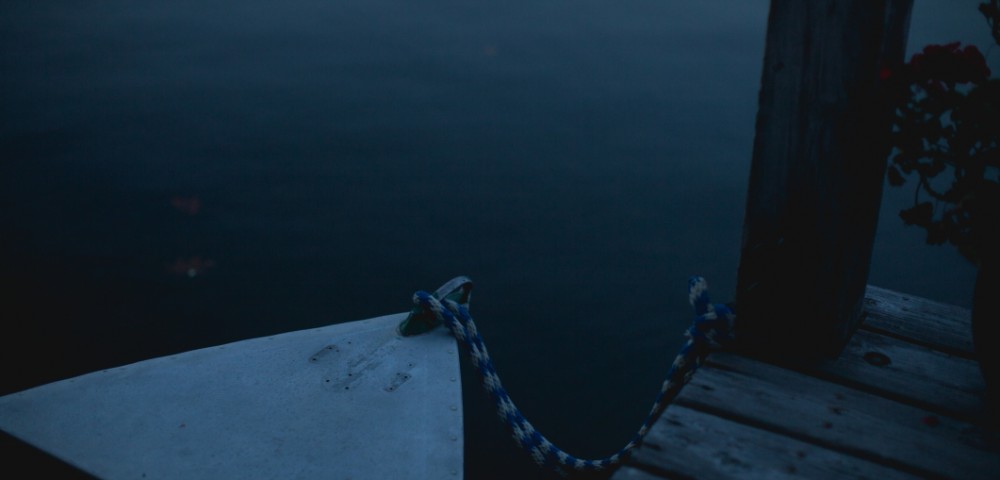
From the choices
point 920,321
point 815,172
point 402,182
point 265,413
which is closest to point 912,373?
point 920,321

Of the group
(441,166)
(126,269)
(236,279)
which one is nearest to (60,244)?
(126,269)

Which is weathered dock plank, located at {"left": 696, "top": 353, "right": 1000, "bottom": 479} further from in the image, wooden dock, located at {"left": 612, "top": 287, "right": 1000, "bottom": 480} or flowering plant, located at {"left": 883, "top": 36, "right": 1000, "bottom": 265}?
flowering plant, located at {"left": 883, "top": 36, "right": 1000, "bottom": 265}

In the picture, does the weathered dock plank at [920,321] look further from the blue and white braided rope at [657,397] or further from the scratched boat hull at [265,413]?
the scratched boat hull at [265,413]

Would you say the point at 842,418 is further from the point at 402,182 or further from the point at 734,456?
the point at 402,182

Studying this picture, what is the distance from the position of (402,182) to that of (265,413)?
283 centimetres

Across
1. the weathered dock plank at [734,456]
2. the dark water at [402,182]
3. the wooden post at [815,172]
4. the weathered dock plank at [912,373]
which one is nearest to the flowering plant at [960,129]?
the wooden post at [815,172]

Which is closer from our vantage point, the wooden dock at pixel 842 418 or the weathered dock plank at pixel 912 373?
the wooden dock at pixel 842 418

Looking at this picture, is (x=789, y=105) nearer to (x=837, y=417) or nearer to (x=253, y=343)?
(x=837, y=417)

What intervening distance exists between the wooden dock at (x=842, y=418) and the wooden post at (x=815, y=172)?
0.11m

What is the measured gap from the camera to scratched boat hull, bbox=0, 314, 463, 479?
1897mm

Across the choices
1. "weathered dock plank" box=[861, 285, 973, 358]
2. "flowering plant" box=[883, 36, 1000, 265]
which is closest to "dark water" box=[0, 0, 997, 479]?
"weathered dock plank" box=[861, 285, 973, 358]

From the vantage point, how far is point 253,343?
2.37 metres

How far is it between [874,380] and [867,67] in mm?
710

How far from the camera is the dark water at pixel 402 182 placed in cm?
349
